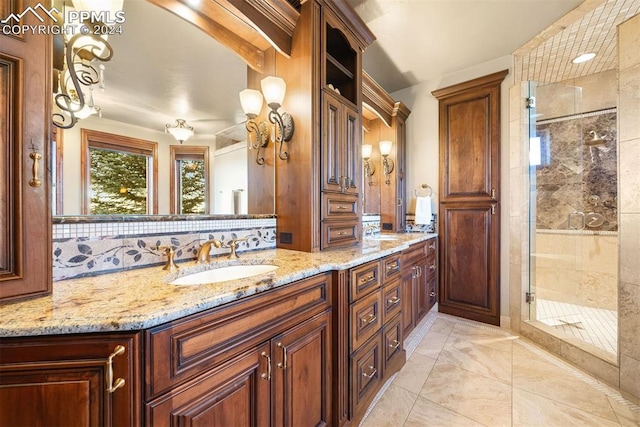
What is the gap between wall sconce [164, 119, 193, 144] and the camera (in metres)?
1.27

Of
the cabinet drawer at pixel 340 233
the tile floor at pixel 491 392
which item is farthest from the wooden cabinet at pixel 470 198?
the cabinet drawer at pixel 340 233

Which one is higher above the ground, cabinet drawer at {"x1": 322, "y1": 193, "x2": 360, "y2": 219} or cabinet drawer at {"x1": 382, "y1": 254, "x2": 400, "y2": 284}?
cabinet drawer at {"x1": 322, "y1": 193, "x2": 360, "y2": 219}

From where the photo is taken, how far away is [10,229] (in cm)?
70

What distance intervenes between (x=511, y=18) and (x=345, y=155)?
1.80 metres

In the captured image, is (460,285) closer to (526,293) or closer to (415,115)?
(526,293)

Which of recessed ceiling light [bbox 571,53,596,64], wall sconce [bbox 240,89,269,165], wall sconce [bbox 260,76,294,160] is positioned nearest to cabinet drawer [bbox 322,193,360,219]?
wall sconce [bbox 260,76,294,160]

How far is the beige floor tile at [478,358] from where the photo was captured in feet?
5.95

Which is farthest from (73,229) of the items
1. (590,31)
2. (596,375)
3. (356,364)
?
(590,31)

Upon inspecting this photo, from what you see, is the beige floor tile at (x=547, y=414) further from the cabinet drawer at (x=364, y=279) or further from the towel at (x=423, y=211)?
the towel at (x=423, y=211)

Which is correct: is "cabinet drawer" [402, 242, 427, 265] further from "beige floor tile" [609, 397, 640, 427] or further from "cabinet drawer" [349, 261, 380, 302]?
"beige floor tile" [609, 397, 640, 427]

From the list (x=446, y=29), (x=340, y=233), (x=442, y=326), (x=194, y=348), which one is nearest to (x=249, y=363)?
(x=194, y=348)

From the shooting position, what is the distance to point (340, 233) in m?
1.79

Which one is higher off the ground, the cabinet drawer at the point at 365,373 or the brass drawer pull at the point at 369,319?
the brass drawer pull at the point at 369,319

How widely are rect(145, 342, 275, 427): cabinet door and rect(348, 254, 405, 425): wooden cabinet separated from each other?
53 cm
